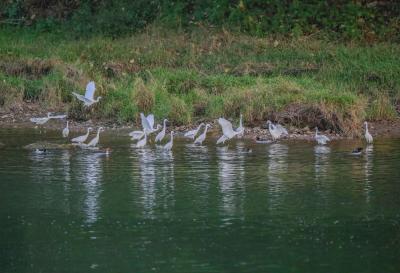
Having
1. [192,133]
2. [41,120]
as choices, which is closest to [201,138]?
[192,133]

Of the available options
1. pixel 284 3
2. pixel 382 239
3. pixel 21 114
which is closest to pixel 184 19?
Result: pixel 284 3

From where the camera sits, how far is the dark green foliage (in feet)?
86.7

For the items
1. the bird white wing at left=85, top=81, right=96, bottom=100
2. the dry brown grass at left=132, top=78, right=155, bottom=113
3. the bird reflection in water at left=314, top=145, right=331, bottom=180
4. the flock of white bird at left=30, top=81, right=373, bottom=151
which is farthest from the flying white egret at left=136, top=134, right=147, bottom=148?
the bird reflection in water at left=314, top=145, right=331, bottom=180

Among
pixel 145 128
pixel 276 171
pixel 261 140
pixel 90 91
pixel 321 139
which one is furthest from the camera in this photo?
pixel 90 91

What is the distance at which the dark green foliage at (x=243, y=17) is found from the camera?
26422 mm

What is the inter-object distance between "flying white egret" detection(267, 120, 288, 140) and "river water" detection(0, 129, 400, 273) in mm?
238

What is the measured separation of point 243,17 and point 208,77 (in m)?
4.16

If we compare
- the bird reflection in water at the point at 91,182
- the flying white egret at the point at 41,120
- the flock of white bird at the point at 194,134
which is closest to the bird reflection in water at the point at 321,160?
the flock of white bird at the point at 194,134

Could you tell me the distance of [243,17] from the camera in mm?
26844

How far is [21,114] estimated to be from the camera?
74.2 ft

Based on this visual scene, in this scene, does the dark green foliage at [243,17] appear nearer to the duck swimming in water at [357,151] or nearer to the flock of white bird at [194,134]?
the flock of white bird at [194,134]

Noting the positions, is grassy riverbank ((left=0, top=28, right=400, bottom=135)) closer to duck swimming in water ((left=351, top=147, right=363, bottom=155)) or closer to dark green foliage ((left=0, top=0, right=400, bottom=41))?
dark green foliage ((left=0, top=0, right=400, bottom=41))

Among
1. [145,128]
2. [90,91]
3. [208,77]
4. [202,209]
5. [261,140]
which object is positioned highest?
[208,77]

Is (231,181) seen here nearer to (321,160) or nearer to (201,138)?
(321,160)
